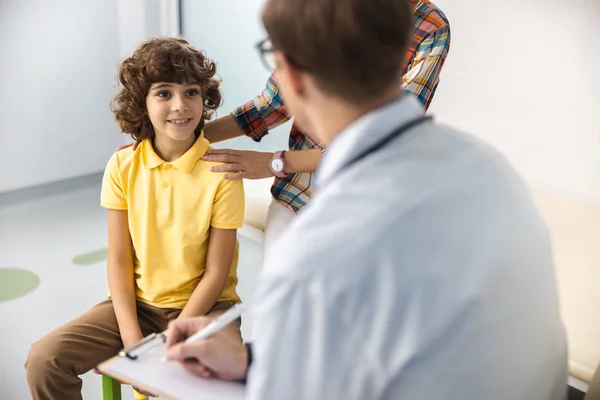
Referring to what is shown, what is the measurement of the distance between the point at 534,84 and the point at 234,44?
1403 mm

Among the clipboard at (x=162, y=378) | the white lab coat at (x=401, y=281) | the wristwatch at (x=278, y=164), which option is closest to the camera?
the white lab coat at (x=401, y=281)

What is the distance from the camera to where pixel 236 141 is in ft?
10.8

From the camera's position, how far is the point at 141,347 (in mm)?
1180

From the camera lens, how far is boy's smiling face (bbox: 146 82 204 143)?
1.68 m

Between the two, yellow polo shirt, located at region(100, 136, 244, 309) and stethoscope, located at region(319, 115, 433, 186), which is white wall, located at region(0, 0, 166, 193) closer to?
yellow polo shirt, located at region(100, 136, 244, 309)

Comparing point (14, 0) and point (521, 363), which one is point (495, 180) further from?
point (14, 0)

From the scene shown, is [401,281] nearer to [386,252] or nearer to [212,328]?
[386,252]

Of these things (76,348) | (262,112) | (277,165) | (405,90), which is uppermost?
(405,90)

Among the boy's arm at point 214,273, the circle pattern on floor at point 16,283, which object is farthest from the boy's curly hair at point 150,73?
the circle pattern on floor at point 16,283

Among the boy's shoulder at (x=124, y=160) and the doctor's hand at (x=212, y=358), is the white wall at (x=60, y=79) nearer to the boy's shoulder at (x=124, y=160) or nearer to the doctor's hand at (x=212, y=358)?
the boy's shoulder at (x=124, y=160)

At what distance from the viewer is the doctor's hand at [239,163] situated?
1.69 meters

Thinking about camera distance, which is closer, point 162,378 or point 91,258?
point 162,378

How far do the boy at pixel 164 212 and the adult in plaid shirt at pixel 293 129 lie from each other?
0.28ft

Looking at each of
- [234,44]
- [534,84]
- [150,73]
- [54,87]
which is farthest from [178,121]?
[54,87]
